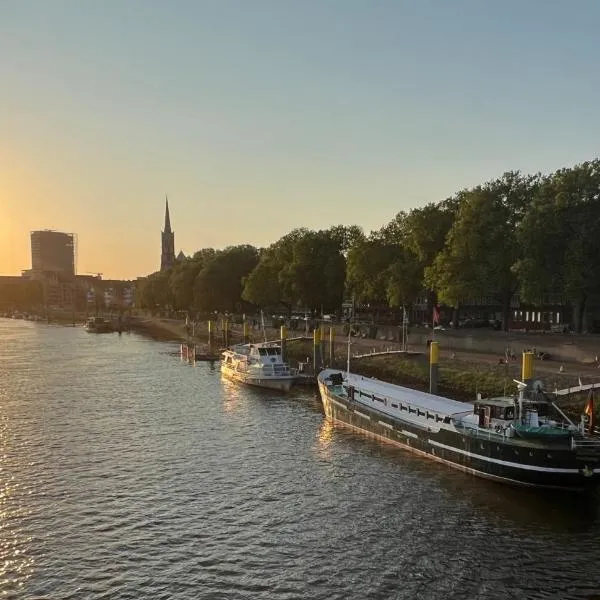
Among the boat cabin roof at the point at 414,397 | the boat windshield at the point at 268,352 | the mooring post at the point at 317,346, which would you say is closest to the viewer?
the boat cabin roof at the point at 414,397

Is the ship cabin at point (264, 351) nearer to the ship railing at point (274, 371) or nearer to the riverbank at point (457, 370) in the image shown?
the ship railing at point (274, 371)

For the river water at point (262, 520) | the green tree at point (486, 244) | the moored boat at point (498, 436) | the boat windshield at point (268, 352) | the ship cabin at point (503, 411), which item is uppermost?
the green tree at point (486, 244)

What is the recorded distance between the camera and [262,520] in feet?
102

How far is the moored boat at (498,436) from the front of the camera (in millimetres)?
34094

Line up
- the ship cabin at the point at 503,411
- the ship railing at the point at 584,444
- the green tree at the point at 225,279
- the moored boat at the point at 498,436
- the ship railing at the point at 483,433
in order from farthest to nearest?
1. the green tree at the point at 225,279
2. the ship cabin at the point at 503,411
3. the ship railing at the point at 483,433
4. the moored boat at the point at 498,436
5. the ship railing at the point at 584,444

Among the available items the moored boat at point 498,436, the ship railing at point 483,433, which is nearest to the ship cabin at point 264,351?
the moored boat at point 498,436

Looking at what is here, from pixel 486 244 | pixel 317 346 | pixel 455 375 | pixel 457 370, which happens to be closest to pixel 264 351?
pixel 317 346

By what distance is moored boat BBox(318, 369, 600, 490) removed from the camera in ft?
112

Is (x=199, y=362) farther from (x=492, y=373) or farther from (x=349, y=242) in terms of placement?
(x=492, y=373)

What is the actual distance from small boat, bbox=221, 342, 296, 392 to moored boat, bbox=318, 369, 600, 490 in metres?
24.4

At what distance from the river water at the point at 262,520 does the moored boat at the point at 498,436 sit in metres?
1.01

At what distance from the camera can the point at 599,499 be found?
3394cm

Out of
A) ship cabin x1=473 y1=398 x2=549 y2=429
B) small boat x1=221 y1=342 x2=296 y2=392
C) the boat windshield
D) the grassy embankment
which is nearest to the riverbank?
the grassy embankment

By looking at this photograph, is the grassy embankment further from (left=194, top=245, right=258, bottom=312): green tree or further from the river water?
(left=194, top=245, right=258, bottom=312): green tree
